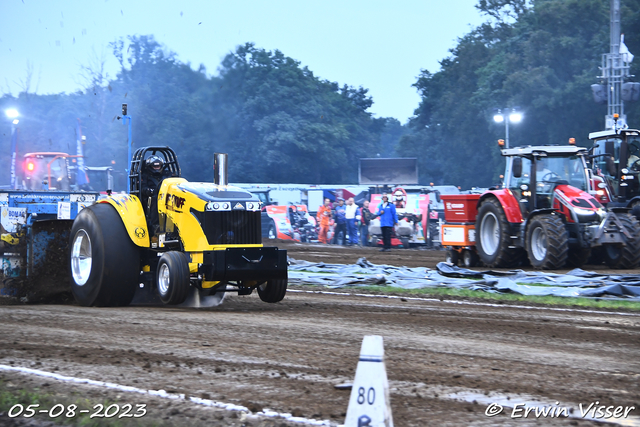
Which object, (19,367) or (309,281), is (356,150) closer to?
(309,281)

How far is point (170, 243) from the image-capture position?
9945mm

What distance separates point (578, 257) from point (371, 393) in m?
13.8

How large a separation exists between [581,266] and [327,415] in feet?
42.7

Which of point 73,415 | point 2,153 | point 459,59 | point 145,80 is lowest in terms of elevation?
point 73,415

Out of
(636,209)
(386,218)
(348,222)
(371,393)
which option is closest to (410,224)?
(348,222)

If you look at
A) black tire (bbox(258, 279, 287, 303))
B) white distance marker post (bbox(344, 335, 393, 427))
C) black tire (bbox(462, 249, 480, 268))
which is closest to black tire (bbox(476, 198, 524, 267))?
black tire (bbox(462, 249, 480, 268))

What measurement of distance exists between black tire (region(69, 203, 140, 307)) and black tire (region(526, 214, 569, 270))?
8.45 meters

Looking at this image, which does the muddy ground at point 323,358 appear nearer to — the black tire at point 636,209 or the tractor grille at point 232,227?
the tractor grille at point 232,227

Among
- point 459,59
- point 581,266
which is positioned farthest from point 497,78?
point 581,266

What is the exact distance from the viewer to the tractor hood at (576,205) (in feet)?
51.2

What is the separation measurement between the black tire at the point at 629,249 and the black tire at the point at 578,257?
43cm

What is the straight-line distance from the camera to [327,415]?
4496 mm

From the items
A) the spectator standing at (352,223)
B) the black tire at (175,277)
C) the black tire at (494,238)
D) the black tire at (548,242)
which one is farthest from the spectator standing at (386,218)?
the black tire at (175,277)

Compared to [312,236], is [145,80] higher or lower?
higher
